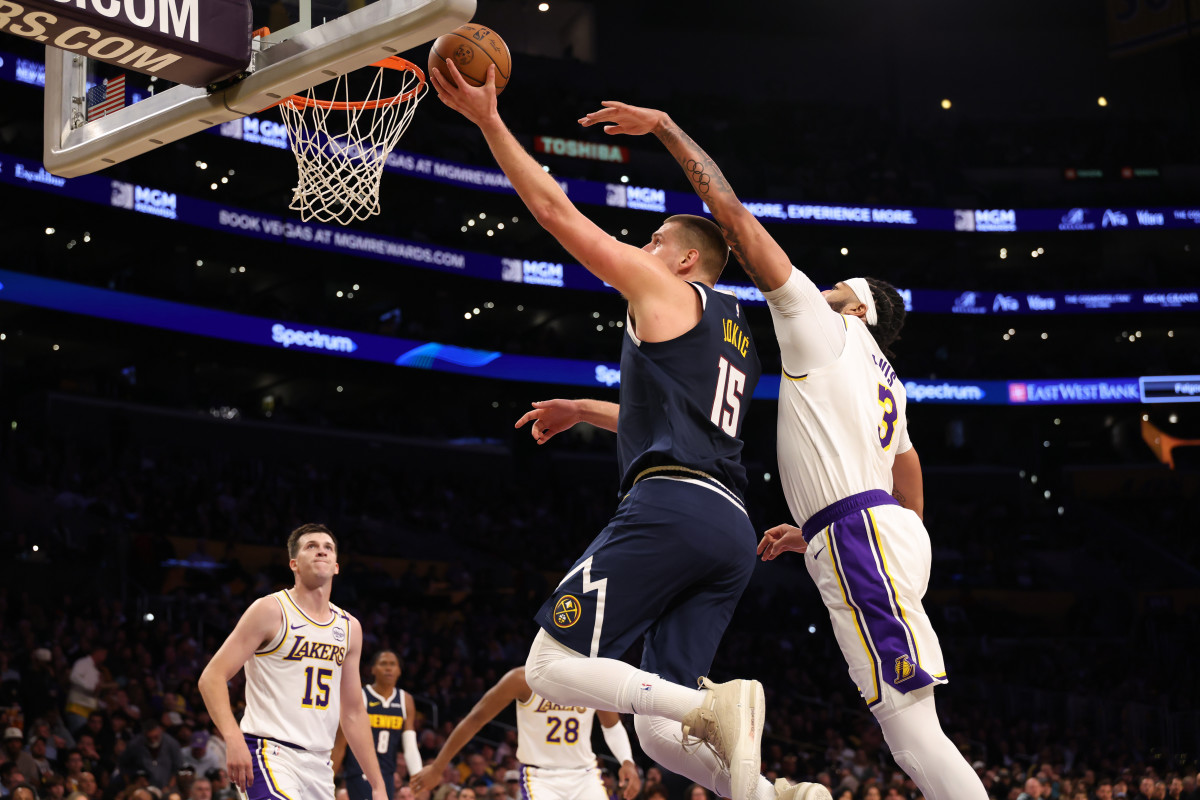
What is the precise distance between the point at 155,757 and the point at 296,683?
6945 mm

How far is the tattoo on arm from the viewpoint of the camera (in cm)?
446

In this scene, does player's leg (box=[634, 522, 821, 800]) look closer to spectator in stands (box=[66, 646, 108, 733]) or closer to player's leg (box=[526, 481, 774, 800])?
player's leg (box=[526, 481, 774, 800])

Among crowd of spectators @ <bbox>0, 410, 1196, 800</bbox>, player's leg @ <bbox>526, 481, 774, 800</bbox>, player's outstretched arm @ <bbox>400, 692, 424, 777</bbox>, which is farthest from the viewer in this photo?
crowd of spectators @ <bbox>0, 410, 1196, 800</bbox>

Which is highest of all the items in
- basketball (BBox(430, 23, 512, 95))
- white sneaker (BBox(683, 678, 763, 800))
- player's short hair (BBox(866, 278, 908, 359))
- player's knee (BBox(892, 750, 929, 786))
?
basketball (BBox(430, 23, 512, 95))

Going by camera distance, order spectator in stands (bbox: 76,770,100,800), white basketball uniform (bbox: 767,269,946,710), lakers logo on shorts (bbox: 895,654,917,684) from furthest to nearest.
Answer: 1. spectator in stands (bbox: 76,770,100,800)
2. white basketball uniform (bbox: 767,269,946,710)
3. lakers logo on shorts (bbox: 895,654,917,684)

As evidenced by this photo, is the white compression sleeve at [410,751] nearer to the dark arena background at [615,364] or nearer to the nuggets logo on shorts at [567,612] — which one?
the dark arena background at [615,364]

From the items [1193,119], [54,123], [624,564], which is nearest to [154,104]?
[54,123]

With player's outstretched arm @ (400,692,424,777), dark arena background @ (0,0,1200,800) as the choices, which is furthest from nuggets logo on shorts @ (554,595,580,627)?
dark arena background @ (0,0,1200,800)

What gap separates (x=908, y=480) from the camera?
5.29 meters

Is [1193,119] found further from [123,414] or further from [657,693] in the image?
[657,693]

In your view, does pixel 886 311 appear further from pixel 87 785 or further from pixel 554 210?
pixel 87 785

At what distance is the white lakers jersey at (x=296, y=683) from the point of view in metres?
6.58

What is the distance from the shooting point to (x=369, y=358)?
31.5 metres

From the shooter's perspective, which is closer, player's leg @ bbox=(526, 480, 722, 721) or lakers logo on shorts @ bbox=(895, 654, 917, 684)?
player's leg @ bbox=(526, 480, 722, 721)
